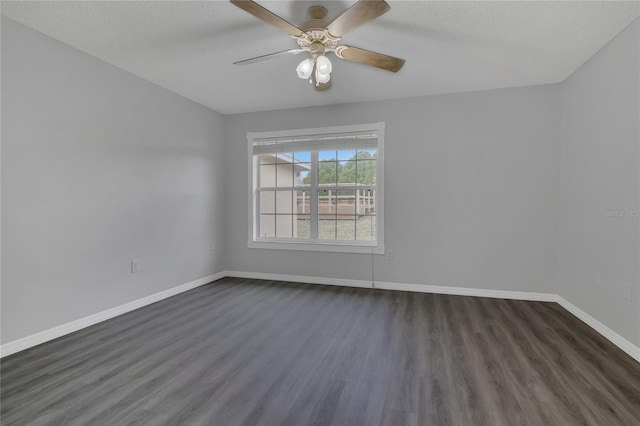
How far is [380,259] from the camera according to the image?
161 inches

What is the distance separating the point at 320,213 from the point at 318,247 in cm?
51

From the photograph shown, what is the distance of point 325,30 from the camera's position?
212cm

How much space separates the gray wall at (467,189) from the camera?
3543 millimetres

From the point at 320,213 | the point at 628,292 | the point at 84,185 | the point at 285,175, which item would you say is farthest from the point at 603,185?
the point at 84,185

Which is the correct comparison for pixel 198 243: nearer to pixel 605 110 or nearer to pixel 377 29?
pixel 377 29

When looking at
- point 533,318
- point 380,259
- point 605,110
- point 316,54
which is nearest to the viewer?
point 316,54

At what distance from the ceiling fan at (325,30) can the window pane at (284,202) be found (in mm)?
2319

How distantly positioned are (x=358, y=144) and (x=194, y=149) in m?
2.26

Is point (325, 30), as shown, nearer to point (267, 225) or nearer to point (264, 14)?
point (264, 14)

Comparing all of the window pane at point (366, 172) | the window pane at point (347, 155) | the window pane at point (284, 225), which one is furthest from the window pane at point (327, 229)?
the window pane at point (347, 155)

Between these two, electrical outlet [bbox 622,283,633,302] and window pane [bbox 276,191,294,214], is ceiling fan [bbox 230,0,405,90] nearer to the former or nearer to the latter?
window pane [bbox 276,191,294,214]

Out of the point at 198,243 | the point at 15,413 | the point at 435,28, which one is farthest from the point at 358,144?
the point at 15,413

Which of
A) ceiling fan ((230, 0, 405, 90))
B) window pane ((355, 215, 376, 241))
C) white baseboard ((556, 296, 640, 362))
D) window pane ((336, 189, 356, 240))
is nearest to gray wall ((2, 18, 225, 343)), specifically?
ceiling fan ((230, 0, 405, 90))

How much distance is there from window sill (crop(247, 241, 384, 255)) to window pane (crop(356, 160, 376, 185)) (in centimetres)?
91
